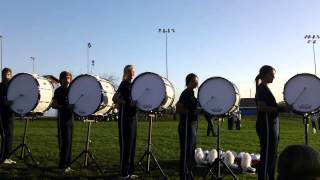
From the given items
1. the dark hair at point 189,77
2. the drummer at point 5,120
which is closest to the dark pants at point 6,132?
the drummer at point 5,120

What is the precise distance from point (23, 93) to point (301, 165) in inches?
407

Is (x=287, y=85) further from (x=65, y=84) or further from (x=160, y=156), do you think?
(x=160, y=156)

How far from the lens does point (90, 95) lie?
1134 centimetres

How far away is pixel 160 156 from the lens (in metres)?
15.1

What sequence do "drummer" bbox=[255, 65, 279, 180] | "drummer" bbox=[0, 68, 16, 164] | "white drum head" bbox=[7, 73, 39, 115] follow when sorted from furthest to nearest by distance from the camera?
"drummer" bbox=[0, 68, 16, 164]
"white drum head" bbox=[7, 73, 39, 115]
"drummer" bbox=[255, 65, 279, 180]

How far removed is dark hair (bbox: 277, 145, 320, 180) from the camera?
2615 millimetres

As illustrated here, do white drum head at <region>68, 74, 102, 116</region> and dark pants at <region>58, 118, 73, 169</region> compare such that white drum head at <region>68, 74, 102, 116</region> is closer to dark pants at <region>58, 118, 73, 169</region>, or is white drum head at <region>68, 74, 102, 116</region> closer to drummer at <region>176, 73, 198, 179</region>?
dark pants at <region>58, 118, 73, 169</region>

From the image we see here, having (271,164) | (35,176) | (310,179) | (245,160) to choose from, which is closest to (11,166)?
(35,176)

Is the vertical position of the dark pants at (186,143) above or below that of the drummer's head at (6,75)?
below

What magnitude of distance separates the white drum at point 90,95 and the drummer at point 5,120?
203cm

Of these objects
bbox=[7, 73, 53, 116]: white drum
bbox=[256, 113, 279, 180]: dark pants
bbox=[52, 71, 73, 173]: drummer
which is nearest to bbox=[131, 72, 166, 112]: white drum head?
bbox=[52, 71, 73, 173]: drummer

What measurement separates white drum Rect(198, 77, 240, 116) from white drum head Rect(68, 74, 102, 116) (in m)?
2.58

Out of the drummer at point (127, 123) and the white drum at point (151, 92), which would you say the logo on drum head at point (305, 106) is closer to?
the white drum at point (151, 92)

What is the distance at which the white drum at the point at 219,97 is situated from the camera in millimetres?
9648
